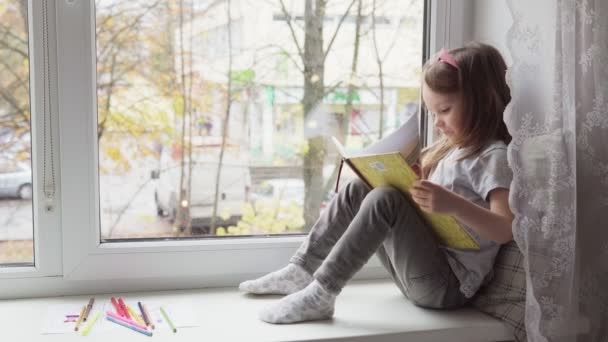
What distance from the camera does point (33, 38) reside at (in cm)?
137

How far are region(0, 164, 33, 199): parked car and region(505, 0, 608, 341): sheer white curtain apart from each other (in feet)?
3.24

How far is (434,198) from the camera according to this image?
4.04 feet

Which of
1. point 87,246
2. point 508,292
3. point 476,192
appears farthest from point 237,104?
point 508,292

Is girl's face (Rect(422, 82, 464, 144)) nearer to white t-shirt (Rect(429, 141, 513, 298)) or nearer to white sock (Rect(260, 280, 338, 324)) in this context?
white t-shirt (Rect(429, 141, 513, 298))

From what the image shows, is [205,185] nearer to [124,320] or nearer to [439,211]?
[124,320]

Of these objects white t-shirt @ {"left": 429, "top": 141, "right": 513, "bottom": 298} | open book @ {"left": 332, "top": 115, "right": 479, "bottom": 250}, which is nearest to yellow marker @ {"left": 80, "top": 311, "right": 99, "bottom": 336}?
open book @ {"left": 332, "top": 115, "right": 479, "bottom": 250}

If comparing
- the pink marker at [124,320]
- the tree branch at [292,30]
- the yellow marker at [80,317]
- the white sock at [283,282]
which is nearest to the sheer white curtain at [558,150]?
the white sock at [283,282]

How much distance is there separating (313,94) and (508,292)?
632 millimetres

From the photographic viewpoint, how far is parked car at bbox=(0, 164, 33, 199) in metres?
1.42

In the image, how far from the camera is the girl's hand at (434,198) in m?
1.23

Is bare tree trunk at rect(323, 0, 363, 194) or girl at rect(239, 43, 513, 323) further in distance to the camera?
bare tree trunk at rect(323, 0, 363, 194)

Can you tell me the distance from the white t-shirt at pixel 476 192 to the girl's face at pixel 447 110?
70mm

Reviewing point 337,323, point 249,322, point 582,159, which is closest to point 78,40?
point 249,322

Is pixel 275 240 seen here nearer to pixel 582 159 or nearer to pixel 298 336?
pixel 298 336
